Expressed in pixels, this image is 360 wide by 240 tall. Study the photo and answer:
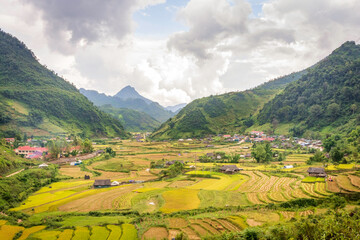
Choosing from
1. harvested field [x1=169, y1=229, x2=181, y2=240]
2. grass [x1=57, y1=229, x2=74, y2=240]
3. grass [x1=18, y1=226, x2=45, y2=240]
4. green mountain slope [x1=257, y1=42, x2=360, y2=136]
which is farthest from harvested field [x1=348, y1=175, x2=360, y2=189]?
green mountain slope [x1=257, y1=42, x2=360, y2=136]

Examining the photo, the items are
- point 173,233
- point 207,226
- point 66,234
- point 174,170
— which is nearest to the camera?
point 66,234

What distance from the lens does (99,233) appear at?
26.4 metres

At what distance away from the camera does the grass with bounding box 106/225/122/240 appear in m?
Answer: 25.5

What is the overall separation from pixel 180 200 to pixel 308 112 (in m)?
130

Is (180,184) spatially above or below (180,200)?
below

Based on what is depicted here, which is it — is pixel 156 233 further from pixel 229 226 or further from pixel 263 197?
pixel 263 197

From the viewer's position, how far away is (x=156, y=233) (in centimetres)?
2630

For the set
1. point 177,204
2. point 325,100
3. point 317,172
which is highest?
point 325,100

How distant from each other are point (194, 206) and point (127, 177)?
30681 millimetres

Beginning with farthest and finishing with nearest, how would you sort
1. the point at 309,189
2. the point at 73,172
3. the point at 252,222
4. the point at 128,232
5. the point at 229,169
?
1. the point at 73,172
2. the point at 229,169
3. the point at 309,189
4. the point at 252,222
5. the point at 128,232

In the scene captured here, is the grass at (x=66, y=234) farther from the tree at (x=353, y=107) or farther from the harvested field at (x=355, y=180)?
the tree at (x=353, y=107)

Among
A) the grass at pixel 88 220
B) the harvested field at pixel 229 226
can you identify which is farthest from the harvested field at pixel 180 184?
the harvested field at pixel 229 226

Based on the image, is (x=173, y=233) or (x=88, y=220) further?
(x=88, y=220)

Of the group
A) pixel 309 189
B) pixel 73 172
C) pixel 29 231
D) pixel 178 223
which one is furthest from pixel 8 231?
pixel 309 189
